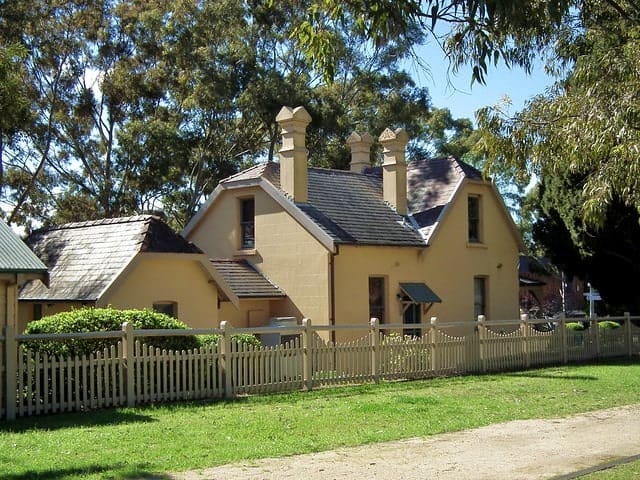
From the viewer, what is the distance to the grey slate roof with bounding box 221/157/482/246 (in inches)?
973

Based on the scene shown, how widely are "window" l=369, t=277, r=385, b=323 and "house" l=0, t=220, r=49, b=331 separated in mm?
11856

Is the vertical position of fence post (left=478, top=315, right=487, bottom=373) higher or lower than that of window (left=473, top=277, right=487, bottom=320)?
lower

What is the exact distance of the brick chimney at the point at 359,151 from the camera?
30.2 metres

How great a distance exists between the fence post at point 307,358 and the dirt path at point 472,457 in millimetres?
5306

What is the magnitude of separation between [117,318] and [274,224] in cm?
1048

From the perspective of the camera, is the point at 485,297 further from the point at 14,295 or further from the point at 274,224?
the point at 14,295

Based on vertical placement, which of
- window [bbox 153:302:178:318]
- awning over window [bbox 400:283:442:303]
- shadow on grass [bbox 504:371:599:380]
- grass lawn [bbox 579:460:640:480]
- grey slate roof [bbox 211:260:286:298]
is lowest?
shadow on grass [bbox 504:371:599:380]

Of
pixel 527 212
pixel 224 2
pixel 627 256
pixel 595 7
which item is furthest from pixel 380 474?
pixel 527 212

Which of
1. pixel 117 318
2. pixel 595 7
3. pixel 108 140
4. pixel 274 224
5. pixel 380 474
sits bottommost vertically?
pixel 380 474

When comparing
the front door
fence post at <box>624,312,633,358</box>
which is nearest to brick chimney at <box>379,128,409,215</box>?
the front door

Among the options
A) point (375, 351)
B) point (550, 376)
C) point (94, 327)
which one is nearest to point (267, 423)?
point (94, 327)

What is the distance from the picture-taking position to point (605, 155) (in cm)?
1436

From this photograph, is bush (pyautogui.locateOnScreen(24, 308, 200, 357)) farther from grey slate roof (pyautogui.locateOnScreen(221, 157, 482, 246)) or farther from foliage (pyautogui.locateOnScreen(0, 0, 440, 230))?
foliage (pyautogui.locateOnScreen(0, 0, 440, 230))

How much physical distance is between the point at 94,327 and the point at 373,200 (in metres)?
14.0
